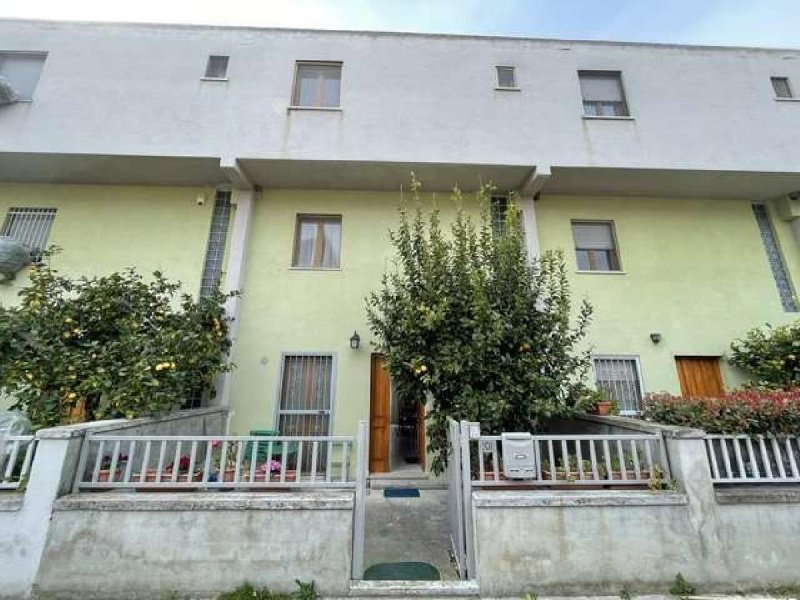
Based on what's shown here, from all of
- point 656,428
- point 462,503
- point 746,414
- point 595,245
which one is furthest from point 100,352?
point 595,245

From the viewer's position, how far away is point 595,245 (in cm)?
792

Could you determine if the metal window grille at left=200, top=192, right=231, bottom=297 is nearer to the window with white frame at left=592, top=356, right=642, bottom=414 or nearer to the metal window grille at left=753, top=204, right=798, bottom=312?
the window with white frame at left=592, top=356, right=642, bottom=414

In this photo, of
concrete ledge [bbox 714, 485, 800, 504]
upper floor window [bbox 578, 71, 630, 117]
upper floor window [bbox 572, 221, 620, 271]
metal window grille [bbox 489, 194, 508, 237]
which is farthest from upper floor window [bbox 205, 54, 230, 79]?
concrete ledge [bbox 714, 485, 800, 504]

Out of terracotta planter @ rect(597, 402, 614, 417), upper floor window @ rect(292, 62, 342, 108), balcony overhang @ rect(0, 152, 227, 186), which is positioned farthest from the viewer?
upper floor window @ rect(292, 62, 342, 108)

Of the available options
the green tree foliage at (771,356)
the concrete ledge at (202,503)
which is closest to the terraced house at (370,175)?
the green tree foliage at (771,356)

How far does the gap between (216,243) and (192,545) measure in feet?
18.9

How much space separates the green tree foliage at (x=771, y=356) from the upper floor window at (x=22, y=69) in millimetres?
15215

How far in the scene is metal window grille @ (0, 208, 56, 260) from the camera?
740 cm

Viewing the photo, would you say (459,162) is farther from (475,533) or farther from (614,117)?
(475,533)

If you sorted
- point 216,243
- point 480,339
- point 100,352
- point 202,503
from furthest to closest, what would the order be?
point 216,243 < point 100,352 < point 480,339 < point 202,503

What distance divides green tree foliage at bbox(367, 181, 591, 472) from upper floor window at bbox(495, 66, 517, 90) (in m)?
4.39

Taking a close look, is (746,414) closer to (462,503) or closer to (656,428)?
(656,428)

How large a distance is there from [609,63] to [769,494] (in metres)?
8.52

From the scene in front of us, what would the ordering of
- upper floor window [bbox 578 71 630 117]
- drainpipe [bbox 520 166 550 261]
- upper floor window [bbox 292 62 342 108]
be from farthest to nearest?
upper floor window [bbox 578 71 630 117]
upper floor window [bbox 292 62 342 108]
drainpipe [bbox 520 166 550 261]
